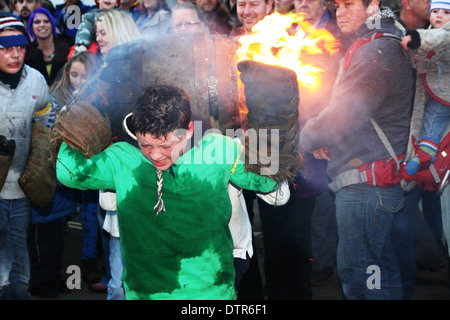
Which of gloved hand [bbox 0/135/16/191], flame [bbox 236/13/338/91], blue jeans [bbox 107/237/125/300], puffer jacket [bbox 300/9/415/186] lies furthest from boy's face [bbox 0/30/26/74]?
puffer jacket [bbox 300/9/415/186]

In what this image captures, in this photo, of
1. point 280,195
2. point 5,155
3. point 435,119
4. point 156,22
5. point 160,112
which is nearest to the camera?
point 160,112

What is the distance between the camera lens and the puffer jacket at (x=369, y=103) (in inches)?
162

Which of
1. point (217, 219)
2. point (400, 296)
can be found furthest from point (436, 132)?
point (217, 219)

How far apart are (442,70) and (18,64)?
303 cm

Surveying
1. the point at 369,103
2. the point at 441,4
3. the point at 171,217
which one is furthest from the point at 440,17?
the point at 171,217

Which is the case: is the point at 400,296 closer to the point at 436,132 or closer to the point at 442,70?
the point at 436,132

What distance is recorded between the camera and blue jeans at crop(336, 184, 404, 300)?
4.18 meters

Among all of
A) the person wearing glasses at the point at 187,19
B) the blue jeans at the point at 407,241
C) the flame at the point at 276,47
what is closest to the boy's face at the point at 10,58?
the person wearing glasses at the point at 187,19

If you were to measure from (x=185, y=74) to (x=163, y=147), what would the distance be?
423mm

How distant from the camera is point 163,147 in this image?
117 inches

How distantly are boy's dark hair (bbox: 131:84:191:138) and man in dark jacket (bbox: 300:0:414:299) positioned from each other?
1.53 meters

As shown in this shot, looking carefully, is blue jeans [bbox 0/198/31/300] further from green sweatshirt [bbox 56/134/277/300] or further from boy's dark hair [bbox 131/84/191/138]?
boy's dark hair [bbox 131/84/191/138]

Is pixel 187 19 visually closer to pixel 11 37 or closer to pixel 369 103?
pixel 11 37

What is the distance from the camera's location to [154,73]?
3184 mm
